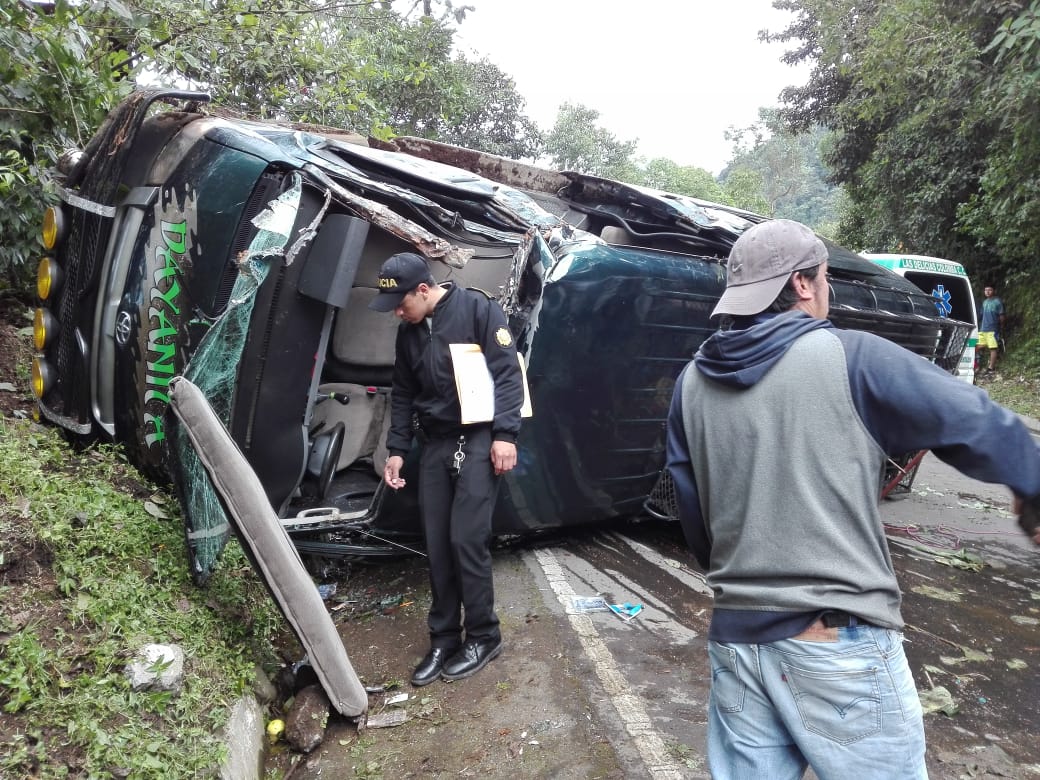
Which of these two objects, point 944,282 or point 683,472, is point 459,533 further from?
point 944,282

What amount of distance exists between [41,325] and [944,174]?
14480mm

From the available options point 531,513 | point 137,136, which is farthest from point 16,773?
point 137,136

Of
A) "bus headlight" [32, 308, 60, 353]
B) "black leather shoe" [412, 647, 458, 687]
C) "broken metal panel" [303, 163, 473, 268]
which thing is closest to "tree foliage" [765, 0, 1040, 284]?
"broken metal panel" [303, 163, 473, 268]

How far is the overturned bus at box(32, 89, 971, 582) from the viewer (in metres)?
2.90

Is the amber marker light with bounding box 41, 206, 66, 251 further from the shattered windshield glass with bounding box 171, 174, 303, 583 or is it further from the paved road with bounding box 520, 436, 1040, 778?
the paved road with bounding box 520, 436, 1040, 778

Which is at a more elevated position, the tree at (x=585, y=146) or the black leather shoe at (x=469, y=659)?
the tree at (x=585, y=146)

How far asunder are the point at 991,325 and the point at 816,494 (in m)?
13.3

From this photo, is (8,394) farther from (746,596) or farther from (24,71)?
(746,596)

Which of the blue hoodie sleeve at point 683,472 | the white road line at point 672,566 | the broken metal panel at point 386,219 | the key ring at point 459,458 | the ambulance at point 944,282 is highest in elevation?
the ambulance at point 944,282

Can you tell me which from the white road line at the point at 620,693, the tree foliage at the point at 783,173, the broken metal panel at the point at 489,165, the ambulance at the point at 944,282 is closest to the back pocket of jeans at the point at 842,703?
the white road line at the point at 620,693

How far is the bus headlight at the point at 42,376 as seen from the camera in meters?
3.33

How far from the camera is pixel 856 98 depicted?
14188 millimetres

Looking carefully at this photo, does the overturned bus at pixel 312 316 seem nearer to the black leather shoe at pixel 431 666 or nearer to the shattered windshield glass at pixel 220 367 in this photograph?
the shattered windshield glass at pixel 220 367

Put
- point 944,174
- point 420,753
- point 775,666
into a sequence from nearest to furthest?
point 775,666, point 420,753, point 944,174
